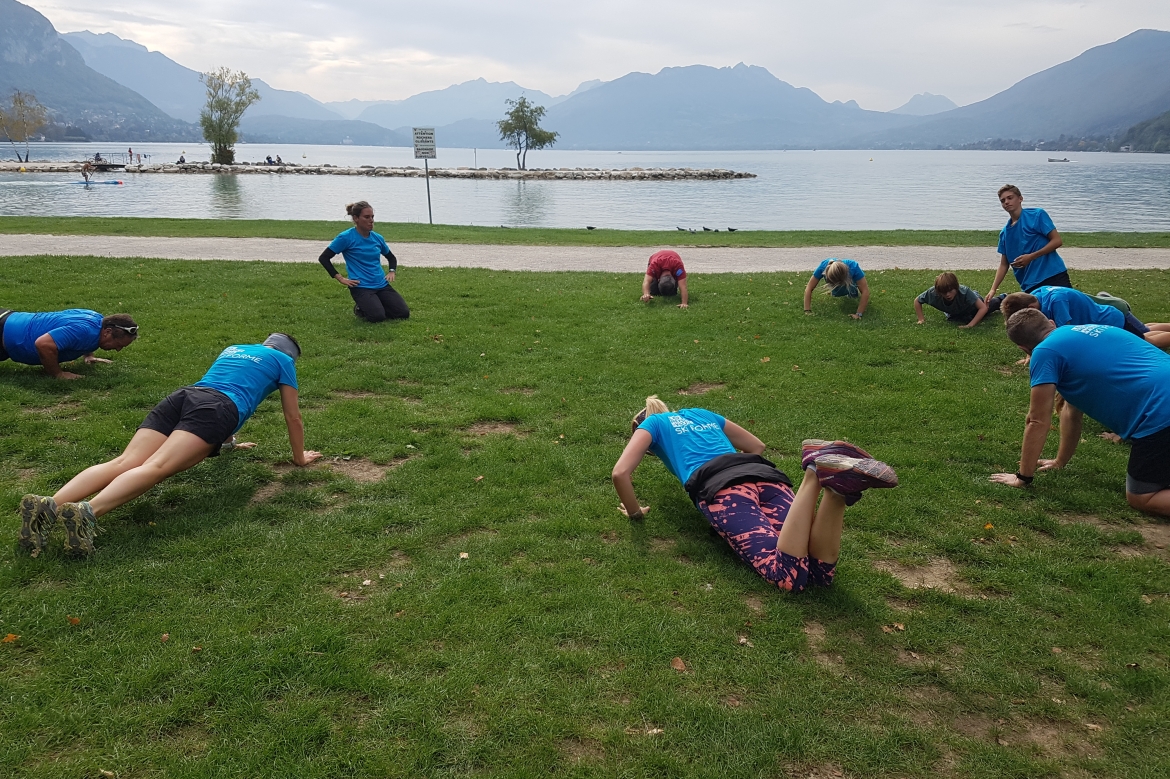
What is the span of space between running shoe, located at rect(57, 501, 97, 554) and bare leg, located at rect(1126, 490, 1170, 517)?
7.61 meters

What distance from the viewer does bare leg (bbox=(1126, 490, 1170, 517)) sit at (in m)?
5.38

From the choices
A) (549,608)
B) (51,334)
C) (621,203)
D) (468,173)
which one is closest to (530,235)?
(51,334)

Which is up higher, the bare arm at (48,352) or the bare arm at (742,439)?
the bare arm at (48,352)

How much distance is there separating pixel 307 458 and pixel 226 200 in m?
41.3

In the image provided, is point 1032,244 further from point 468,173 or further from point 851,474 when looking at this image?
point 468,173

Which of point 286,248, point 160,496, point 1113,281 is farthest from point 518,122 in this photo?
point 160,496

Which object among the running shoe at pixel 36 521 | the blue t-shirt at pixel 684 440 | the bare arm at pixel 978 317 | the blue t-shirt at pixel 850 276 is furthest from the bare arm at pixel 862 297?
the running shoe at pixel 36 521

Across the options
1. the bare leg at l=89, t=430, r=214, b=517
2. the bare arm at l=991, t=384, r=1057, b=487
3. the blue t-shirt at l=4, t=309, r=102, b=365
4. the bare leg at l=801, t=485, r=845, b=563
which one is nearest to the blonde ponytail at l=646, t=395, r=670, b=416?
the bare leg at l=801, t=485, r=845, b=563

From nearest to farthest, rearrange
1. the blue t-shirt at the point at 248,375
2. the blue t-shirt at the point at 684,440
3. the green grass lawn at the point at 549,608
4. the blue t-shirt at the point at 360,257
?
the green grass lawn at the point at 549,608 < the blue t-shirt at the point at 684,440 < the blue t-shirt at the point at 248,375 < the blue t-shirt at the point at 360,257

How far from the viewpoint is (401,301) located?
1168 centimetres

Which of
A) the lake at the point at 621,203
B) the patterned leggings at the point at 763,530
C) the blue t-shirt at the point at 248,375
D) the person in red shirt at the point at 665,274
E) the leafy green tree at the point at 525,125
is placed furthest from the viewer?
the leafy green tree at the point at 525,125

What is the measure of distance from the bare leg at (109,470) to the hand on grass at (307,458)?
1115mm

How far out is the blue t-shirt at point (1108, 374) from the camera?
5332 mm

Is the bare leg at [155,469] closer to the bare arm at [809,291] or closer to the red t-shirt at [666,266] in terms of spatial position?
the red t-shirt at [666,266]
